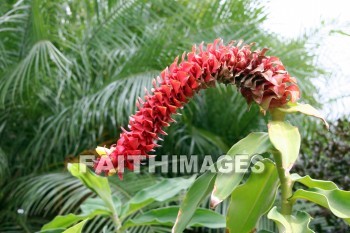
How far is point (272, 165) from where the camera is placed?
910 mm

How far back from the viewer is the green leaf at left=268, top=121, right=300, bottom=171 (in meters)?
0.80

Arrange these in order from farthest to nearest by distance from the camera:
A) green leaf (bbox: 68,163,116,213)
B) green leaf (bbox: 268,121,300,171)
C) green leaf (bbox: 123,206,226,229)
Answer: green leaf (bbox: 68,163,116,213), green leaf (bbox: 123,206,226,229), green leaf (bbox: 268,121,300,171)

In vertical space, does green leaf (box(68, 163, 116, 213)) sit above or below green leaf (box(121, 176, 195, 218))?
above

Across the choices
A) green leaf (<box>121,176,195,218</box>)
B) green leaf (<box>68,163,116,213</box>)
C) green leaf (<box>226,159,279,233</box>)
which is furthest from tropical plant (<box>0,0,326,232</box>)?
green leaf (<box>226,159,279,233</box>)

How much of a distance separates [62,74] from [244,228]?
201 centimetres

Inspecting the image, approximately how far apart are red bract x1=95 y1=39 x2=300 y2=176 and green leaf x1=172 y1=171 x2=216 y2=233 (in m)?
0.11

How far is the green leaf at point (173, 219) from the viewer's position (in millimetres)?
1283

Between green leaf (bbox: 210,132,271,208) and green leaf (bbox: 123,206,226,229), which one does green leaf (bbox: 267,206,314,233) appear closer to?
green leaf (bbox: 210,132,271,208)

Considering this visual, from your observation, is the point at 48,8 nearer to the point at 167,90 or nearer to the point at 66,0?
the point at 66,0

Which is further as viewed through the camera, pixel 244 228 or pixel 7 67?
pixel 7 67

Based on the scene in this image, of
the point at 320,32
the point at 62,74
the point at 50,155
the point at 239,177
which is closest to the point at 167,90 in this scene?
the point at 239,177

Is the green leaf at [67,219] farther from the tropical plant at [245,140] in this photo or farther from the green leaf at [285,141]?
the green leaf at [285,141]

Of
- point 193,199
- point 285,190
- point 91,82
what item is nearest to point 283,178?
point 285,190

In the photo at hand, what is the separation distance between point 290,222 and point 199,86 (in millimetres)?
244
